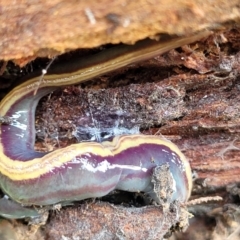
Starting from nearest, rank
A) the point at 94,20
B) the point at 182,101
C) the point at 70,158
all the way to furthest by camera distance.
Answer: the point at 94,20 < the point at 70,158 < the point at 182,101

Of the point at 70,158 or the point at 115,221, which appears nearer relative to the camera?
the point at 70,158

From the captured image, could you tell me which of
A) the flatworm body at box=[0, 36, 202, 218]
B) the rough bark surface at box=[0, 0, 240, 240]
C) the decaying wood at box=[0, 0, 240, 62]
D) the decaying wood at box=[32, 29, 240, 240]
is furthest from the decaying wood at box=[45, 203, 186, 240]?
the decaying wood at box=[0, 0, 240, 62]

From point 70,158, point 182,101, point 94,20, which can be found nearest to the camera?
point 94,20

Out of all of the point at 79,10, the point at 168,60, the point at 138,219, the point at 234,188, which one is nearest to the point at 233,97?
the point at 168,60

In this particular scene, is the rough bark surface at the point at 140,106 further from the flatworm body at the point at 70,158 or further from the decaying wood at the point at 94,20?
the flatworm body at the point at 70,158

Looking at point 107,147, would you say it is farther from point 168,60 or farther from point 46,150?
point 168,60

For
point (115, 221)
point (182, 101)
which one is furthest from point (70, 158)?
point (182, 101)

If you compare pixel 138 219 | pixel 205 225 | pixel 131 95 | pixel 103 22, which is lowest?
pixel 205 225

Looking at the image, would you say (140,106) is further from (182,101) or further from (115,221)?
(115,221)

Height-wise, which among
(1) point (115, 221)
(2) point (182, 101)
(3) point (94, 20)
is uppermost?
(3) point (94, 20)
